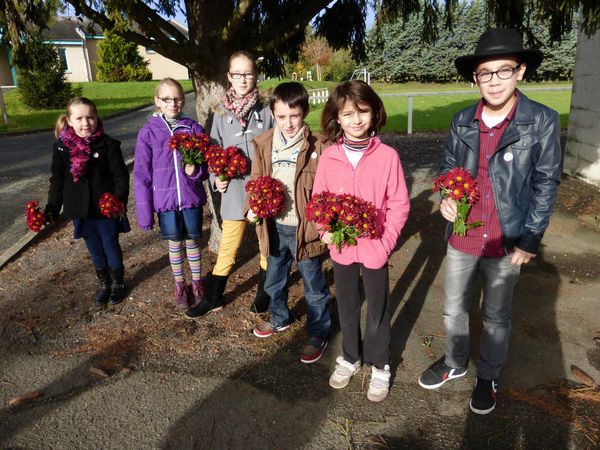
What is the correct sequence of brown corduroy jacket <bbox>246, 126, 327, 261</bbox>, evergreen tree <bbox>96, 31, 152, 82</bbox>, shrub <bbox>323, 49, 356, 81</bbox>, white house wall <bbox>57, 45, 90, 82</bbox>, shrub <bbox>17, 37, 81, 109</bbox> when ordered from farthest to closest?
1. shrub <bbox>323, 49, 356, 81</bbox>
2. white house wall <bbox>57, 45, 90, 82</bbox>
3. evergreen tree <bbox>96, 31, 152, 82</bbox>
4. shrub <bbox>17, 37, 81, 109</bbox>
5. brown corduroy jacket <bbox>246, 126, 327, 261</bbox>

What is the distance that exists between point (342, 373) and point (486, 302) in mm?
982

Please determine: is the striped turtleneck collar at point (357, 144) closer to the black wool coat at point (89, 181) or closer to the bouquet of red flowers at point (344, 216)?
the bouquet of red flowers at point (344, 216)

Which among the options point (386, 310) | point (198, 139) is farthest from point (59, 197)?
point (386, 310)

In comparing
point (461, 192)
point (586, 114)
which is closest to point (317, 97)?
point (586, 114)

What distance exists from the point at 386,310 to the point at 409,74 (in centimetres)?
4489

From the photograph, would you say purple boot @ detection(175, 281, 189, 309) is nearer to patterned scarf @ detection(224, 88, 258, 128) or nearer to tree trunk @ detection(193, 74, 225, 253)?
tree trunk @ detection(193, 74, 225, 253)

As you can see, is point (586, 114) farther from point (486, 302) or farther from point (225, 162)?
point (225, 162)

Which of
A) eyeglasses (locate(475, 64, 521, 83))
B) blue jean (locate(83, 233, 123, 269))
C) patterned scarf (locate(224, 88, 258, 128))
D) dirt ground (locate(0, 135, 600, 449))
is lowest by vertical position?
dirt ground (locate(0, 135, 600, 449))

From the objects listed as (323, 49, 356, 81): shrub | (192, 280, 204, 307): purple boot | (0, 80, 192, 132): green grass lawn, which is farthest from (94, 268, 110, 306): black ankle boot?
(323, 49, 356, 81): shrub

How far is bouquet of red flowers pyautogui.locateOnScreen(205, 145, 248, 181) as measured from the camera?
3.19 meters

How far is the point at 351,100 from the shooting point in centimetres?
253

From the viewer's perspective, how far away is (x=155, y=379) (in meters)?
2.99

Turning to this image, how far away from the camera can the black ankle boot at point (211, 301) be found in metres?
3.71

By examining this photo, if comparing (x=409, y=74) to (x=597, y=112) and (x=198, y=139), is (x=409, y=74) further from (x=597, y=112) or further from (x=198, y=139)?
(x=198, y=139)
